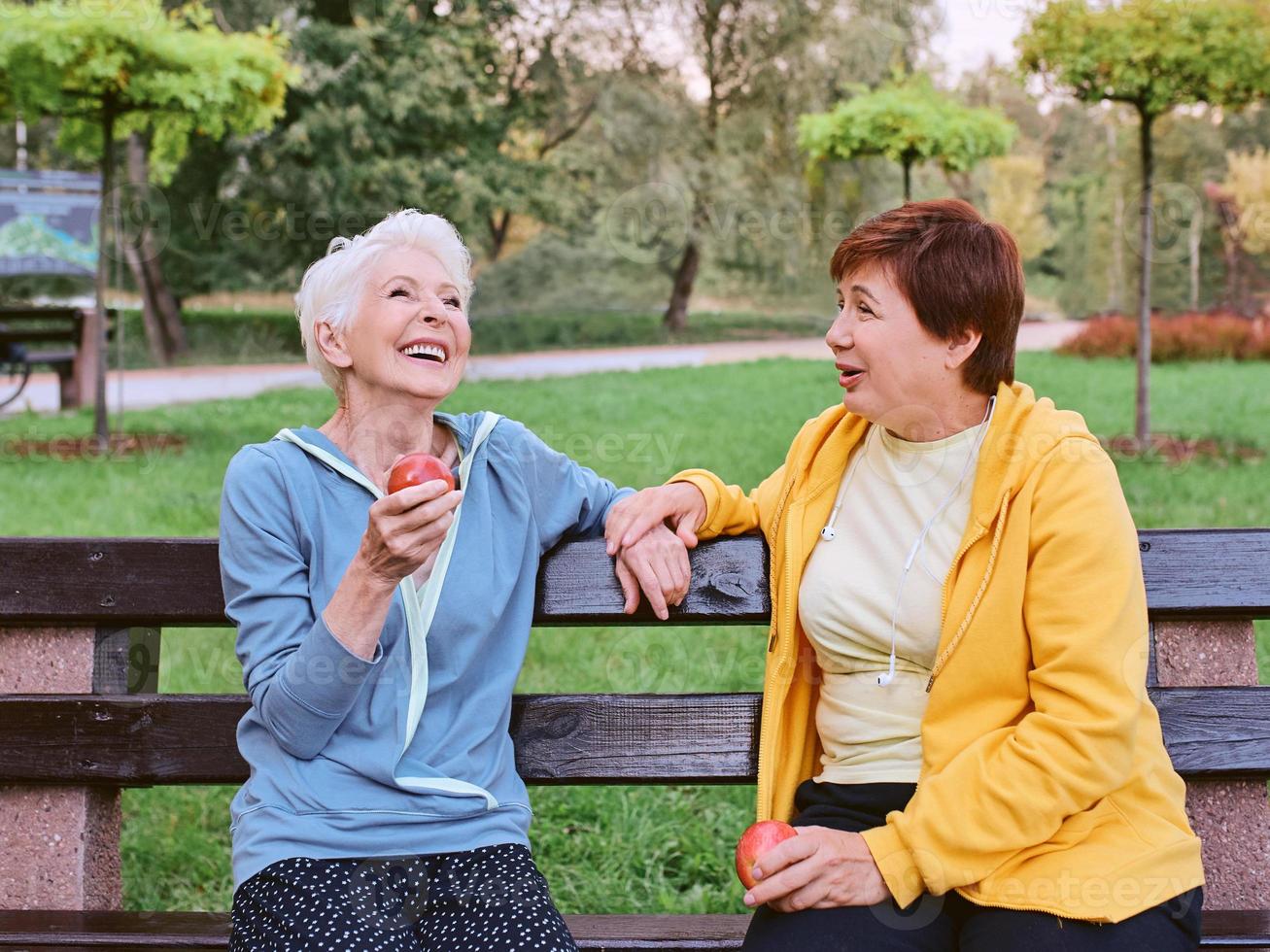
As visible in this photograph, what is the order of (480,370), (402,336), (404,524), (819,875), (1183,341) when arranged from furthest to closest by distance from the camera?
1. (480,370)
2. (1183,341)
3. (402,336)
4. (819,875)
5. (404,524)

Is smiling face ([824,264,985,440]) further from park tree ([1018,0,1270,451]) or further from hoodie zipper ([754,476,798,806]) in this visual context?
park tree ([1018,0,1270,451])

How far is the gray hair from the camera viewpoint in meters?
2.27

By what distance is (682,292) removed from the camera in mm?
23172

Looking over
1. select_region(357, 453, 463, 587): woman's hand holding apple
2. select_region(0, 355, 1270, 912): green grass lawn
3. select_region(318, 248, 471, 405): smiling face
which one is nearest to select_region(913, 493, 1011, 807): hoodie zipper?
select_region(357, 453, 463, 587): woman's hand holding apple

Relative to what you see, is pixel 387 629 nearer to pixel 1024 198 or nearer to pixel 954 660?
pixel 954 660

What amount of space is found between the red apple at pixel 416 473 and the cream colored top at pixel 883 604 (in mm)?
635

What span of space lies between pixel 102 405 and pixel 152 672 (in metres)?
8.05

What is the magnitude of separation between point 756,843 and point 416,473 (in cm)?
75

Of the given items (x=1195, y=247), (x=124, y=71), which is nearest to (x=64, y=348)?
(x=124, y=71)

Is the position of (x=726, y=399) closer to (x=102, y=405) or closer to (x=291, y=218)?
(x=102, y=405)

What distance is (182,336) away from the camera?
72.2 ft

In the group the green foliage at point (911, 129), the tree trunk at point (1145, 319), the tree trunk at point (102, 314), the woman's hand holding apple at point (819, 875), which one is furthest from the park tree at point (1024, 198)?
the woman's hand holding apple at point (819, 875)

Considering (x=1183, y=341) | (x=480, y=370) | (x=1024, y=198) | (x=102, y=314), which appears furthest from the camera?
(x=1024, y=198)

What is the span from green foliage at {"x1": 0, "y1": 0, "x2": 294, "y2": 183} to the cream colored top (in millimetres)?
8218
